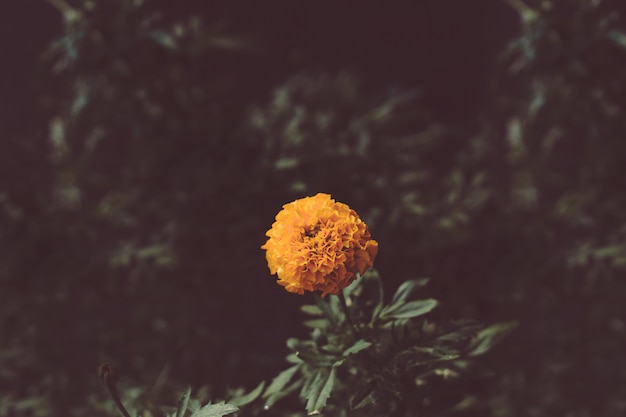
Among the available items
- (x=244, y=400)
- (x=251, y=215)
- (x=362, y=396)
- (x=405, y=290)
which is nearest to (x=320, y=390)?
(x=362, y=396)

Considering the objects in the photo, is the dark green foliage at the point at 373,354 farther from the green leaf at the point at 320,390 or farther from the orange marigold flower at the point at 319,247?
the orange marigold flower at the point at 319,247

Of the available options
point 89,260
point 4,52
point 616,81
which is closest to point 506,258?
point 616,81

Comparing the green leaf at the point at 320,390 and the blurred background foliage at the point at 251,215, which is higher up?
the blurred background foliage at the point at 251,215

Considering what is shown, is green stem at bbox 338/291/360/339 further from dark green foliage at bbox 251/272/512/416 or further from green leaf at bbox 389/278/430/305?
green leaf at bbox 389/278/430/305

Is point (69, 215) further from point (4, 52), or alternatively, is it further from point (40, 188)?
point (4, 52)

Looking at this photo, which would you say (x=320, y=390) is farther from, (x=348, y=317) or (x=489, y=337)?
(x=489, y=337)

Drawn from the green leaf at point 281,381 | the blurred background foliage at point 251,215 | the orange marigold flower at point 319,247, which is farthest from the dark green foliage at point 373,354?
the blurred background foliage at point 251,215
